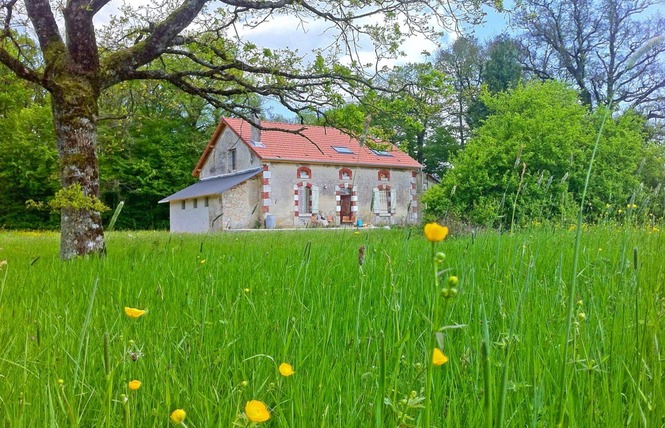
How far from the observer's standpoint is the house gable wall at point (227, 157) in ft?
78.2

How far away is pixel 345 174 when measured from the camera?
2462 cm

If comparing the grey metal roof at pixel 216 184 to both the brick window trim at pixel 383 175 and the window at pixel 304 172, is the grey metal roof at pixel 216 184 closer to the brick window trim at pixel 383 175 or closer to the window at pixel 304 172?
the window at pixel 304 172

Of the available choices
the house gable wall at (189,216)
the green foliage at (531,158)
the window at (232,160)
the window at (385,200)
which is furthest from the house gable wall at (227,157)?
the green foliage at (531,158)

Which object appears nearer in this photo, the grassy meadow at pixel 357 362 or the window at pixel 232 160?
the grassy meadow at pixel 357 362

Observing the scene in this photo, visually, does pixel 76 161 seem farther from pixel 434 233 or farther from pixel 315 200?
pixel 315 200

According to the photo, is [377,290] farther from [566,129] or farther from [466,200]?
[566,129]

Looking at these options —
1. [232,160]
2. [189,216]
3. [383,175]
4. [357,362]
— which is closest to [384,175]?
[383,175]

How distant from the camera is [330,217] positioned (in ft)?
79.2

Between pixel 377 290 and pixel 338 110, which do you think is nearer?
pixel 377 290

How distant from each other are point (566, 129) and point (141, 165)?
78.5 feet

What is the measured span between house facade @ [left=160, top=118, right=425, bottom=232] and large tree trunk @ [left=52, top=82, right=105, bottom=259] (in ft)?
49.5

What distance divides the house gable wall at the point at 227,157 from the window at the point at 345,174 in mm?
4496

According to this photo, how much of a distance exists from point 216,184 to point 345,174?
6.86 m

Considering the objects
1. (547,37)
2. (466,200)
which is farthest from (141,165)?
(547,37)
